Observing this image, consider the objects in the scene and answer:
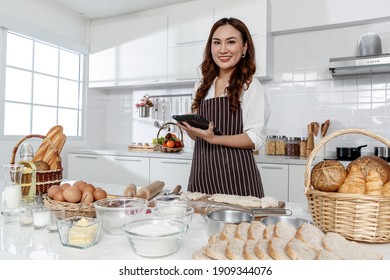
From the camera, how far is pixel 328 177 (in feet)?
3.00

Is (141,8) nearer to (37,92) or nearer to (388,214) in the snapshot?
(37,92)

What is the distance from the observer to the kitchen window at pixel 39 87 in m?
3.29

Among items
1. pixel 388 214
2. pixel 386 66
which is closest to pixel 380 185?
pixel 388 214

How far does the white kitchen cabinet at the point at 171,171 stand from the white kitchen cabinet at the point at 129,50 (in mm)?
957

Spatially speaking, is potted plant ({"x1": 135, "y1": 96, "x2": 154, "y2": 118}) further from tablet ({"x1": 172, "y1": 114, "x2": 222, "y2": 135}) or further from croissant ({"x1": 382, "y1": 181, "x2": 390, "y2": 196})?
croissant ({"x1": 382, "y1": 181, "x2": 390, "y2": 196})

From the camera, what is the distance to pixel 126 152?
11.3 ft

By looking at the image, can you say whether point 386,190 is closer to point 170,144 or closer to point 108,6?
point 170,144

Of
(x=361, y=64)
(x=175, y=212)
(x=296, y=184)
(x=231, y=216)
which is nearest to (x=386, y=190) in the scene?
(x=231, y=216)

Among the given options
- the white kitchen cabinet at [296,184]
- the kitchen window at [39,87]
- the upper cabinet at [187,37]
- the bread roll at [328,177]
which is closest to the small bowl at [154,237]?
the bread roll at [328,177]

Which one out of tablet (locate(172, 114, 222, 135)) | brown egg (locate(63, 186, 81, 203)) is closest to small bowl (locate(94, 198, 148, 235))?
brown egg (locate(63, 186, 81, 203))

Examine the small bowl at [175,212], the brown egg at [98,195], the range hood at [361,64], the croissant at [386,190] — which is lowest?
the small bowl at [175,212]

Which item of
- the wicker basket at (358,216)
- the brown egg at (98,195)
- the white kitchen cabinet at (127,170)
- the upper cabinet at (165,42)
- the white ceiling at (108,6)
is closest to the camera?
the wicker basket at (358,216)

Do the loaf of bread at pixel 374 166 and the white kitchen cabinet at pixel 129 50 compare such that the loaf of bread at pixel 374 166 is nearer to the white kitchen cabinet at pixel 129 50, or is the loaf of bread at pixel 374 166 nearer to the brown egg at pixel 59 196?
the brown egg at pixel 59 196
